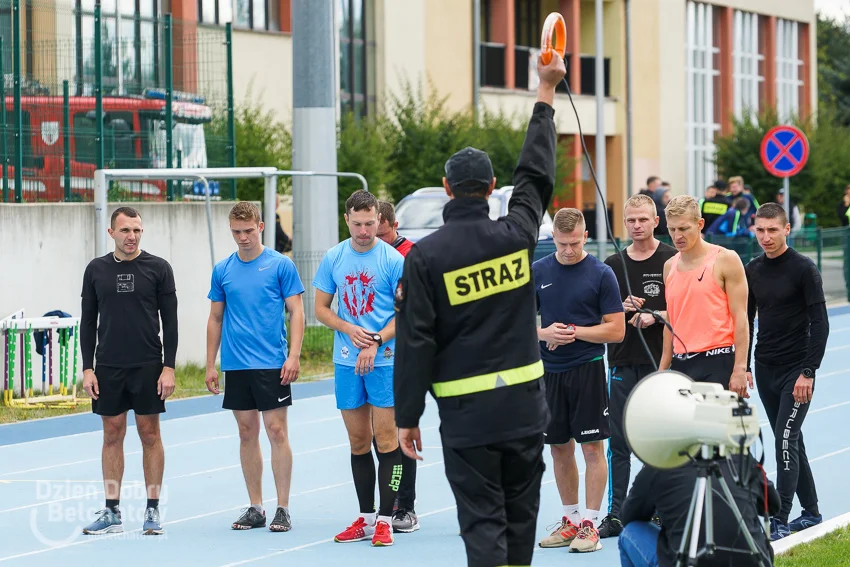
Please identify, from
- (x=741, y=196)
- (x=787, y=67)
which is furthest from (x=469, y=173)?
(x=787, y=67)

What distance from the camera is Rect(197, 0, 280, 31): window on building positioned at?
32.0 m

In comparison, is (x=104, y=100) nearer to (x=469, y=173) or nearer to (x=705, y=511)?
(x=469, y=173)

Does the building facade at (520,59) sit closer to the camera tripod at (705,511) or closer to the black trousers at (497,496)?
the black trousers at (497,496)

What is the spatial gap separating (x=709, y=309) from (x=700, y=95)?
4403 cm

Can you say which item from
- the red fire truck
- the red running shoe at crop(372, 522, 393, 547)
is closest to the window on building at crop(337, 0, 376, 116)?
the red fire truck

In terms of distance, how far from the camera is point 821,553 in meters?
7.83

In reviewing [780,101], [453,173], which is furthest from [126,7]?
[780,101]

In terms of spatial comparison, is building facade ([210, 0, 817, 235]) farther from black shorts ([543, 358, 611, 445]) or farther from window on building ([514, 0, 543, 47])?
black shorts ([543, 358, 611, 445])

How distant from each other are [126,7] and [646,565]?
25469 millimetres

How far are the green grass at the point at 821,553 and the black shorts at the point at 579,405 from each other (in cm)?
132

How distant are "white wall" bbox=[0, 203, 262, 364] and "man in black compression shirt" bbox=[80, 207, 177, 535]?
6847 millimetres

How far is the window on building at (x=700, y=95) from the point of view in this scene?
1982 inches

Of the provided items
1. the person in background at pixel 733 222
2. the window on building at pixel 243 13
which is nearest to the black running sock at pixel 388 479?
the person in background at pixel 733 222

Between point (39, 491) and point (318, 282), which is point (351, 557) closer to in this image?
point (318, 282)
